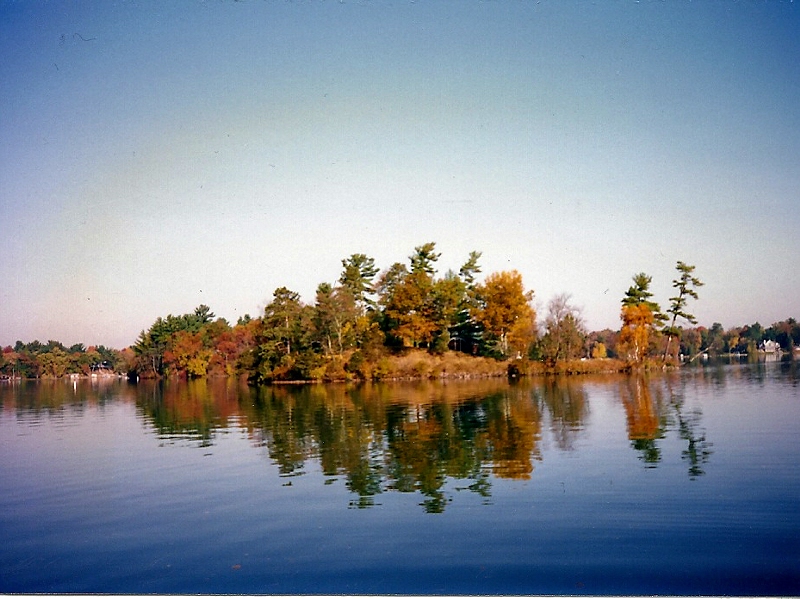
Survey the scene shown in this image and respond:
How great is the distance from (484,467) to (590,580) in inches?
252

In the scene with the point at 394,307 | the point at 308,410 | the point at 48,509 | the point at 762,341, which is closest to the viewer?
the point at 48,509

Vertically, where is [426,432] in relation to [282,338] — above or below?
below

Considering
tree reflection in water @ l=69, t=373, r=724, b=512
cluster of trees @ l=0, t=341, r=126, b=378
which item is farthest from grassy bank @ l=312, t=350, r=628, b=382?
cluster of trees @ l=0, t=341, r=126, b=378

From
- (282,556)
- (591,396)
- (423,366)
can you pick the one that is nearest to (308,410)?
(591,396)

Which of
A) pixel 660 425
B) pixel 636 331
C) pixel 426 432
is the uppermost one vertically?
pixel 636 331

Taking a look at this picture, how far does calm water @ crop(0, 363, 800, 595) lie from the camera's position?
7.88 meters

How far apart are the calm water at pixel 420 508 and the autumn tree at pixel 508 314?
38.5m

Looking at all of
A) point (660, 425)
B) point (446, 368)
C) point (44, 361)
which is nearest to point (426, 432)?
point (660, 425)

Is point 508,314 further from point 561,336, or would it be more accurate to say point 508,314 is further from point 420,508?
point 420,508

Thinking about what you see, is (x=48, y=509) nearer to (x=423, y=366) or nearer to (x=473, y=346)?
(x=423, y=366)

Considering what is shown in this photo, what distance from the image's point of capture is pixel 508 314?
60.5 m

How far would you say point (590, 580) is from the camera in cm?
747

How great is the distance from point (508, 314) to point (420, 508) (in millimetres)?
50920

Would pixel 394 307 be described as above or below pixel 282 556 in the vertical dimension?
above
